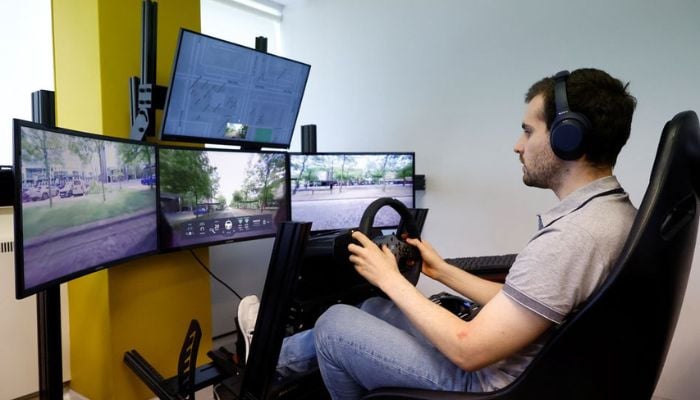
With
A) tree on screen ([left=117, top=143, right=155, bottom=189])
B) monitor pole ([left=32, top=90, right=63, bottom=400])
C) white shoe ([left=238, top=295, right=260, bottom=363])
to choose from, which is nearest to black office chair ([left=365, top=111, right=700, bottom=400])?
white shoe ([left=238, top=295, right=260, bottom=363])

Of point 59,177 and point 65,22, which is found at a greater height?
point 65,22

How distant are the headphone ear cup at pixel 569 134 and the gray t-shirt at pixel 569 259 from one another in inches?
4.5

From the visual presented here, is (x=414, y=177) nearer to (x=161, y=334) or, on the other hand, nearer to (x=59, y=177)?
(x=161, y=334)

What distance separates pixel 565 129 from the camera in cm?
79

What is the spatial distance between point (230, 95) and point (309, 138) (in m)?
0.59

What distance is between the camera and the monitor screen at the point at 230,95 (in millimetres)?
1555

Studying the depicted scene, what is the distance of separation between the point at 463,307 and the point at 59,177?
1.30 meters

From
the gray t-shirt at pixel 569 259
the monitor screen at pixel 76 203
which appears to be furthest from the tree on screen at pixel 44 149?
the gray t-shirt at pixel 569 259

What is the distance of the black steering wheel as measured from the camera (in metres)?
0.97

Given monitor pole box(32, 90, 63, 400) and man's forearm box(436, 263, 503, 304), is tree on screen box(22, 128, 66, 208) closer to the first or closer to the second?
monitor pole box(32, 90, 63, 400)

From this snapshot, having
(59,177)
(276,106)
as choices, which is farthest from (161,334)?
(276,106)

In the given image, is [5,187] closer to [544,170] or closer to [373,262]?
[373,262]

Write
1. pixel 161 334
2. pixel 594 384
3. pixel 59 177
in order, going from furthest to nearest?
pixel 161 334, pixel 59 177, pixel 594 384

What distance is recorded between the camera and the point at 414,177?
2.32m
